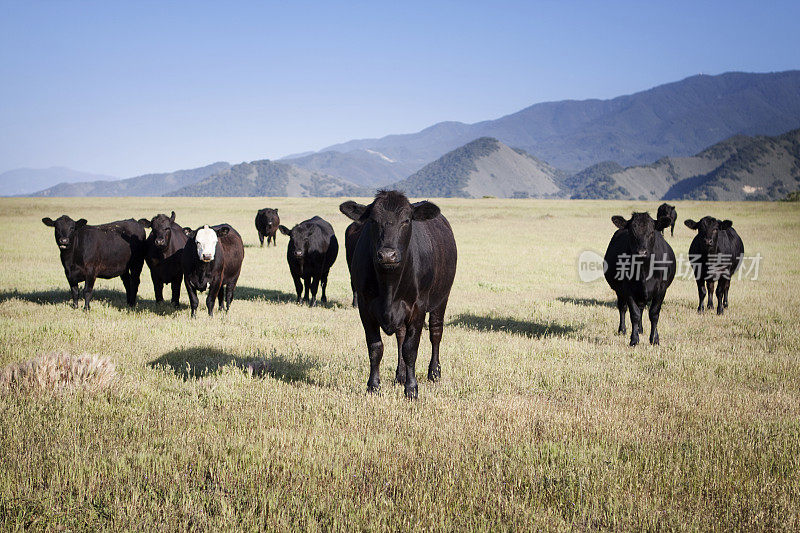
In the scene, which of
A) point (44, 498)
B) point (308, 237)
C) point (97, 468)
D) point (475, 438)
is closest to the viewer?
point (44, 498)

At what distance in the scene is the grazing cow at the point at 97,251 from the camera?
11.1 meters

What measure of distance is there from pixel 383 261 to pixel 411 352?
1399 mm

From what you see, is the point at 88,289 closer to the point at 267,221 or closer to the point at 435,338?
the point at 435,338

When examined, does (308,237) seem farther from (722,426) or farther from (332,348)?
(722,426)

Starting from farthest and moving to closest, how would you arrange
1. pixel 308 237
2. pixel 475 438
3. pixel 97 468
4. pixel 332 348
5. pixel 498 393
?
pixel 308 237
pixel 332 348
pixel 498 393
pixel 475 438
pixel 97 468

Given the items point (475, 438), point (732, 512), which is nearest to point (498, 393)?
point (475, 438)

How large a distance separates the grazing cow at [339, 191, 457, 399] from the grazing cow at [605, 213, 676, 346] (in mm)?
4744

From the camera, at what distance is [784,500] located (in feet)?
12.6

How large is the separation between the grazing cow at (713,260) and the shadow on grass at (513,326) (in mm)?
4378

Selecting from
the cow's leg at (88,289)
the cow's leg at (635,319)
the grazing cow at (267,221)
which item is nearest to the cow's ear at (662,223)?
the cow's leg at (635,319)

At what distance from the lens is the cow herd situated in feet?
18.7

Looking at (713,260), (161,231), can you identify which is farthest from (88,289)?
(713,260)

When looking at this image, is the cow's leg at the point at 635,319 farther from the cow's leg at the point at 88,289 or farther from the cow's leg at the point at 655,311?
the cow's leg at the point at 88,289

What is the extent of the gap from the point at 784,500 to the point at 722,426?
4.77 ft
